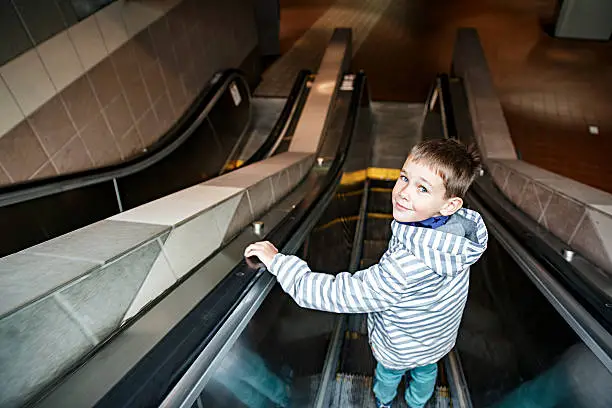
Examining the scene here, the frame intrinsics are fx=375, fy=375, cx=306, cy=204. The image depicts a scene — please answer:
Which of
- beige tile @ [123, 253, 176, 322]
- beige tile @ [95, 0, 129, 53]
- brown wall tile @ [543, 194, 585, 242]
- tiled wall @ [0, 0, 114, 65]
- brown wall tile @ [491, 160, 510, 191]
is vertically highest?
tiled wall @ [0, 0, 114, 65]

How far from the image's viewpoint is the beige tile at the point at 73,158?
2.98 metres

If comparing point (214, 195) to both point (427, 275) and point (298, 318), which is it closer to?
point (298, 318)

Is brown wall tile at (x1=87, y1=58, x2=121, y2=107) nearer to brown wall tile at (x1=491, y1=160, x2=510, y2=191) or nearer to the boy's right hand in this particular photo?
the boy's right hand

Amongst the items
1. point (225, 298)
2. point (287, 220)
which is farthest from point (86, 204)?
point (225, 298)

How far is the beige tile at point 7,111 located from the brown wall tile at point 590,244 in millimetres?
3545

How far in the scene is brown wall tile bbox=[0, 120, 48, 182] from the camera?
2.53 m

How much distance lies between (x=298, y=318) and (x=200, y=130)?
12.1 ft

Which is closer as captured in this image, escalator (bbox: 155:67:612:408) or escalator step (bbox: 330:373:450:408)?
escalator (bbox: 155:67:612:408)

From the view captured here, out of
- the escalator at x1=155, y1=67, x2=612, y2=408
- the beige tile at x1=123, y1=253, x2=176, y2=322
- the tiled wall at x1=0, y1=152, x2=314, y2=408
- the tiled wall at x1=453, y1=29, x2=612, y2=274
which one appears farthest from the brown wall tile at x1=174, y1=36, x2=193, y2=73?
the beige tile at x1=123, y1=253, x2=176, y2=322

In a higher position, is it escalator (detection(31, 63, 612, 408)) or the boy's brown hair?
the boy's brown hair

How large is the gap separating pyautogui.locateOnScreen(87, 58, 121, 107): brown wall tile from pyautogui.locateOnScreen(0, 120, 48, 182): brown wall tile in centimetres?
89

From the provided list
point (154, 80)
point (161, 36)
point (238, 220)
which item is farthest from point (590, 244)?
point (161, 36)

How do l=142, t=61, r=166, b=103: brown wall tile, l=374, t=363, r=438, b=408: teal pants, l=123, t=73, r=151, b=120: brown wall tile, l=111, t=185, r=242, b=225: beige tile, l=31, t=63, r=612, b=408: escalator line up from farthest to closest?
l=142, t=61, r=166, b=103: brown wall tile
l=123, t=73, r=151, b=120: brown wall tile
l=374, t=363, r=438, b=408: teal pants
l=111, t=185, r=242, b=225: beige tile
l=31, t=63, r=612, b=408: escalator

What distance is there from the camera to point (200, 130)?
495cm
